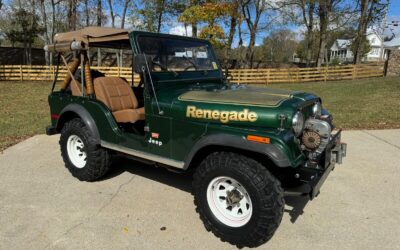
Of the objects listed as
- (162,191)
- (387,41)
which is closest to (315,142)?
(162,191)

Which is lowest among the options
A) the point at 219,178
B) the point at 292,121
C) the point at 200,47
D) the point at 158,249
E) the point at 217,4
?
the point at 158,249

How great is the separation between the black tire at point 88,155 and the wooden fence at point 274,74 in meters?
15.1

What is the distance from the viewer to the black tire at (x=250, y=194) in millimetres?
2705

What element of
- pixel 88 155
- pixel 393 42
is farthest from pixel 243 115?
pixel 393 42

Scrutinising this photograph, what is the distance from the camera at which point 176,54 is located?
3938 mm

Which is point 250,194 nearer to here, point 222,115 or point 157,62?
point 222,115

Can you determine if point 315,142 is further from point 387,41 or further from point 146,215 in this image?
point 387,41

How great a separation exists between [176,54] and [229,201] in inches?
75.2

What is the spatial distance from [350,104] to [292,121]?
8960 millimetres

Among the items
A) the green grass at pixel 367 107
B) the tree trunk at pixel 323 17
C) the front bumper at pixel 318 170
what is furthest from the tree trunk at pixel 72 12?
the front bumper at pixel 318 170

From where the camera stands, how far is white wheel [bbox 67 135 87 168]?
4.40 metres

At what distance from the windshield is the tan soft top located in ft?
1.00

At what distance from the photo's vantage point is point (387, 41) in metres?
54.1

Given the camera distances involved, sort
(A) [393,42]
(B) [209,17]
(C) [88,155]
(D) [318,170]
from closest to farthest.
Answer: (D) [318,170]
(C) [88,155]
(B) [209,17]
(A) [393,42]
